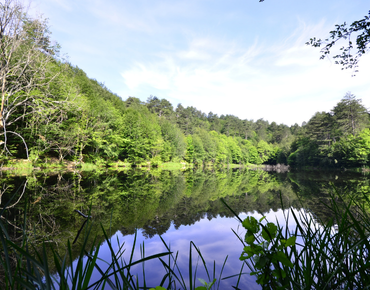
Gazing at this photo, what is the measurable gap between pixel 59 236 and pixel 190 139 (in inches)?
1739

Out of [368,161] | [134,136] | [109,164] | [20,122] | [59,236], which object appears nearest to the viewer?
[59,236]

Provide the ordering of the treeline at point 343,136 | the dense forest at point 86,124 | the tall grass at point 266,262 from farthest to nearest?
the treeline at point 343,136 → the dense forest at point 86,124 → the tall grass at point 266,262

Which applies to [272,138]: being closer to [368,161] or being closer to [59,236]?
[368,161]

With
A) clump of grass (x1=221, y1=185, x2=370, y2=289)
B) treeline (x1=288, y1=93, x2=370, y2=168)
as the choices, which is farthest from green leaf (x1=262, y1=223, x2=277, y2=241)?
treeline (x1=288, y1=93, x2=370, y2=168)

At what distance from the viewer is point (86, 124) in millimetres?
19422

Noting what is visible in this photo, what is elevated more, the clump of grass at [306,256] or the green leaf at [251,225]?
the green leaf at [251,225]

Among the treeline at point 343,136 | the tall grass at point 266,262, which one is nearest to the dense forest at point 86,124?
the treeline at point 343,136

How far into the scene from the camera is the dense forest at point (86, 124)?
884 cm

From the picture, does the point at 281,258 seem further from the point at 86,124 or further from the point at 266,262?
the point at 86,124

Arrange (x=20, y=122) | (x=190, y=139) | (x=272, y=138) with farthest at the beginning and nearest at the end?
(x=272, y=138), (x=190, y=139), (x=20, y=122)

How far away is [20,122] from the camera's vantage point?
15617mm

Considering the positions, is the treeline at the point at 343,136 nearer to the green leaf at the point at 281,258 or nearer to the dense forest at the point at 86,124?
the dense forest at the point at 86,124

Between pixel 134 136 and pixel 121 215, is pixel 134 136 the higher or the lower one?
the higher one

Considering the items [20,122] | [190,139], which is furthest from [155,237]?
[190,139]
